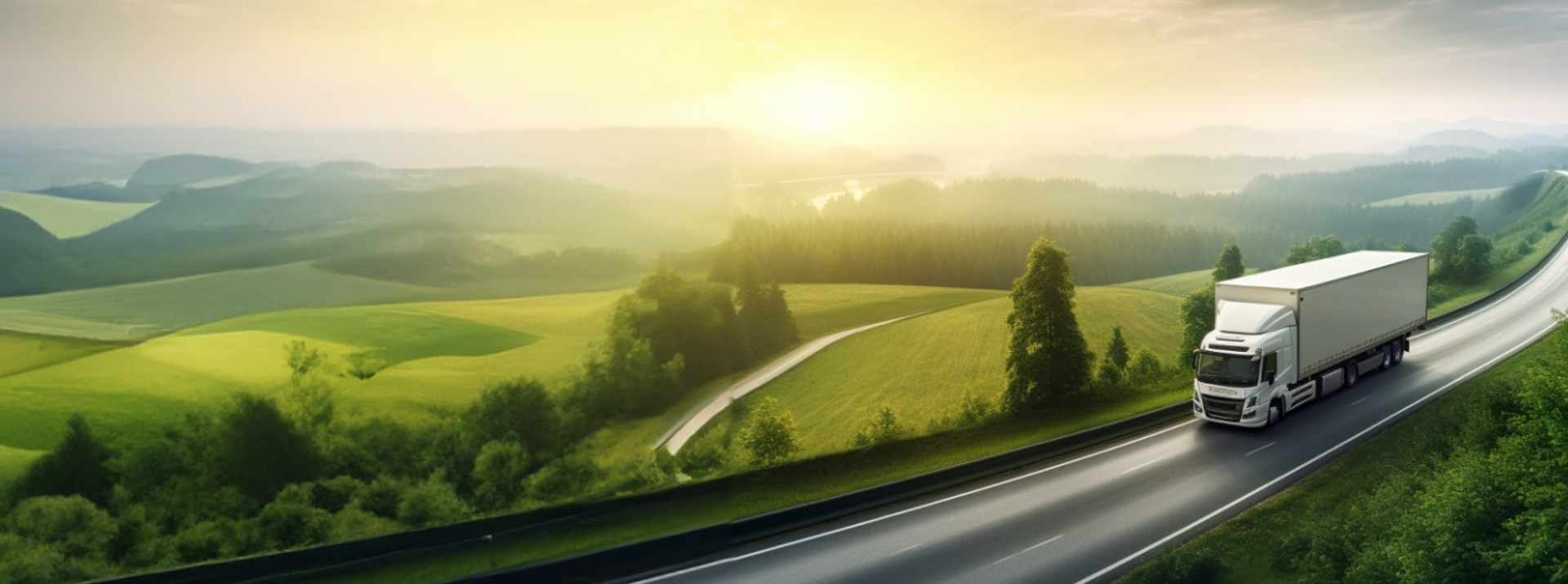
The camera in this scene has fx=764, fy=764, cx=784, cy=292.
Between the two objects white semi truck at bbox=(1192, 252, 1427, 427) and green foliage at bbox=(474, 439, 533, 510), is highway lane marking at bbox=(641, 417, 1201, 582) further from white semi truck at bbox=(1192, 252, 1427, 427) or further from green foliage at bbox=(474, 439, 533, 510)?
green foliage at bbox=(474, 439, 533, 510)

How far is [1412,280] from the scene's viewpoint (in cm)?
3372

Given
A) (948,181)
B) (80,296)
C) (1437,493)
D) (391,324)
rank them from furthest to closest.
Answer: (948,181), (391,324), (80,296), (1437,493)

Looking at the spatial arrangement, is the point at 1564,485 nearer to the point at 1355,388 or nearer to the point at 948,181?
the point at 1355,388

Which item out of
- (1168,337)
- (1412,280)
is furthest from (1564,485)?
(1168,337)

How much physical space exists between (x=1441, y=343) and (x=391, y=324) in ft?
153

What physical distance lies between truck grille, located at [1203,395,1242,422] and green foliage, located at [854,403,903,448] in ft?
33.8

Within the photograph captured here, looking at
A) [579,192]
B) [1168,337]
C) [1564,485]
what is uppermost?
Answer: [579,192]

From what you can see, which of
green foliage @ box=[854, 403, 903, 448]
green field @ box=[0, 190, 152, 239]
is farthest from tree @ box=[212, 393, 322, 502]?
green foliage @ box=[854, 403, 903, 448]

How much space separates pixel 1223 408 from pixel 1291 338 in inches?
142

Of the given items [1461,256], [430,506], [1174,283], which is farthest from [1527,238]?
[430,506]

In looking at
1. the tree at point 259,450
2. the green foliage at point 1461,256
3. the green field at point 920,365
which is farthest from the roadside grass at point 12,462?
the green foliage at point 1461,256

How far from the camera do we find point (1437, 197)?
120 m

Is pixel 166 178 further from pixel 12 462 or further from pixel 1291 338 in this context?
pixel 1291 338

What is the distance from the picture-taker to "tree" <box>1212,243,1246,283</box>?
51469mm
